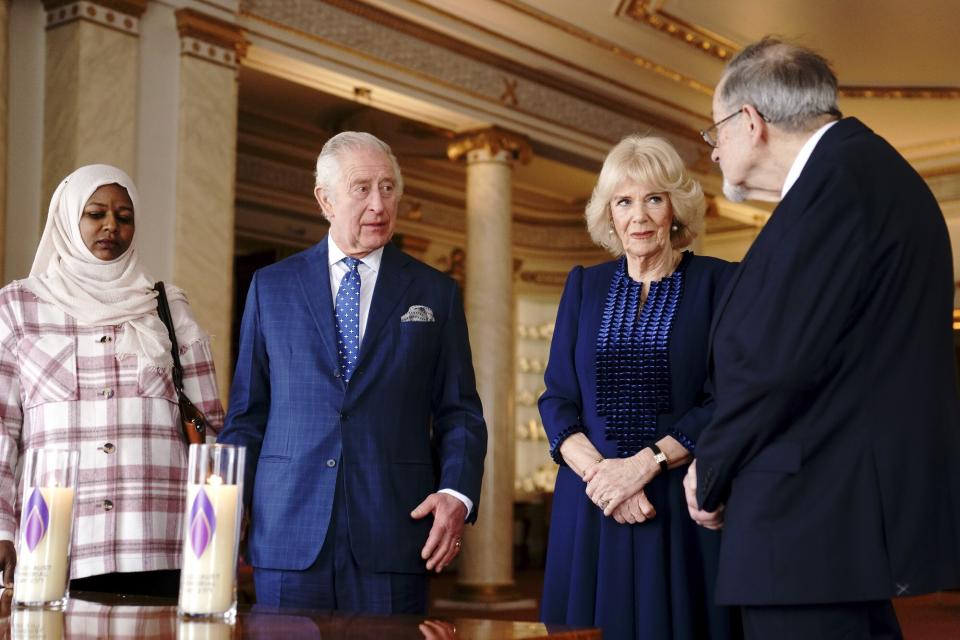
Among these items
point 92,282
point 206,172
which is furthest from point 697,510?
point 206,172

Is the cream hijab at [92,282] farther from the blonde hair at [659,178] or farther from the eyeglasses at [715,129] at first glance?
the eyeglasses at [715,129]

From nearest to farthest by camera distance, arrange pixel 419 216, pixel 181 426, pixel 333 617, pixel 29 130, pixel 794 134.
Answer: pixel 333 617 → pixel 794 134 → pixel 181 426 → pixel 29 130 → pixel 419 216

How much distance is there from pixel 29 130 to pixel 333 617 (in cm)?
506

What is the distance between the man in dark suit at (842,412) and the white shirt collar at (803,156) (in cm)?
7

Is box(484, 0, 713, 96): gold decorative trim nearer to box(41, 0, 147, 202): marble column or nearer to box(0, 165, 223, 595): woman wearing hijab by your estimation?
box(41, 0, 147, 202): marble column

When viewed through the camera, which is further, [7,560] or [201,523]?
[7,560]

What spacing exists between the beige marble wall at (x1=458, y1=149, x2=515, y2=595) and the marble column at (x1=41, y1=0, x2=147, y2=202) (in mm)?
3393

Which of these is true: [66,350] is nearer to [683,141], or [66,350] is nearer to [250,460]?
[250,460]

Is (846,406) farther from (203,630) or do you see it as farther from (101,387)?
(101,387)

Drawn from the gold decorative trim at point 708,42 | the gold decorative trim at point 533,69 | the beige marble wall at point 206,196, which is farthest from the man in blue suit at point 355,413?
the gold decorative trim at point 708,42

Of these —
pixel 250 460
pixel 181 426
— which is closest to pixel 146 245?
pixel 181 426

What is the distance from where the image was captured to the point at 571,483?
8.93 feet

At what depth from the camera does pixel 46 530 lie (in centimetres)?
177

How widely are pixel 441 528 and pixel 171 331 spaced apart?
1.02 m
